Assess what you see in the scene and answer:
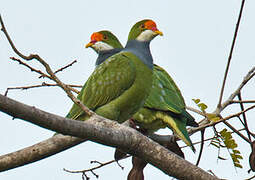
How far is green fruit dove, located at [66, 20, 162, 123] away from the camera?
11.1ft

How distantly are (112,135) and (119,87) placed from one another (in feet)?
4.53

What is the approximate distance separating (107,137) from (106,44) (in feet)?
7.38

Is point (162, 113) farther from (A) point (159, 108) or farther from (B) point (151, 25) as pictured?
(B) point (151, 25)

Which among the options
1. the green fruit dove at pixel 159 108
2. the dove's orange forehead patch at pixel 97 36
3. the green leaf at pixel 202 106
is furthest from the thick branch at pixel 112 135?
the dove's orange forehead patch at pixel 97 36

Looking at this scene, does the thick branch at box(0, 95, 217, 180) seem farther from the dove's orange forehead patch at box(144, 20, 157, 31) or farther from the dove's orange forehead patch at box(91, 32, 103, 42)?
the dove's orange forehead patch at box(91, 32, 103, 42)

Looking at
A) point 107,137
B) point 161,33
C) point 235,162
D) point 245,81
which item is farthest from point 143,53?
point 107,137

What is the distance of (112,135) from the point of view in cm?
213

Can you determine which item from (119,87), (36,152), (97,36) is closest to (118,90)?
(119,87)

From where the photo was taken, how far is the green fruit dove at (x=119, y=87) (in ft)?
11.1

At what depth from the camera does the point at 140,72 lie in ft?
11.6

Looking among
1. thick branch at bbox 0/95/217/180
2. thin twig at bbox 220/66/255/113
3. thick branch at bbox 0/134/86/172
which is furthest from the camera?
thin twig at bbox 220/66/255/113

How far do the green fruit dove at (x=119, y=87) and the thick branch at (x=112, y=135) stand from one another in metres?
0.98

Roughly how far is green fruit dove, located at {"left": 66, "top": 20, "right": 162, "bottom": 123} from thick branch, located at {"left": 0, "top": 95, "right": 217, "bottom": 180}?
0.98 metres

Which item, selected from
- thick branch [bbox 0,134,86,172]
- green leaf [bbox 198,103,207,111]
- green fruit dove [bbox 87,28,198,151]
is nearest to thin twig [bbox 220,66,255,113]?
green leaf [bbox 198,103,207,111]
